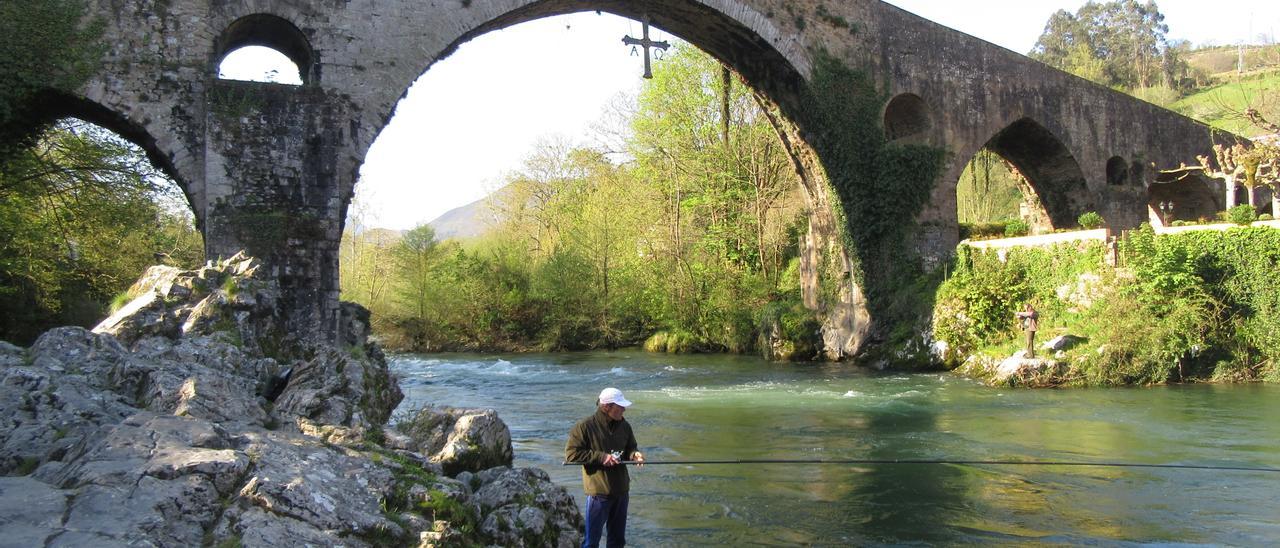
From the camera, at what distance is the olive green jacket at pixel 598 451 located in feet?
19.1

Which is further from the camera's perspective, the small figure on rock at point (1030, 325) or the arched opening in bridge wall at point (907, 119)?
the arched opening in bridge wall at point (907, 119)

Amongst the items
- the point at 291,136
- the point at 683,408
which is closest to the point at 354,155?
the point at 291,136

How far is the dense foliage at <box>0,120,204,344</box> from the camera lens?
44.2ft

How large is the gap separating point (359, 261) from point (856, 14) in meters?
20.0

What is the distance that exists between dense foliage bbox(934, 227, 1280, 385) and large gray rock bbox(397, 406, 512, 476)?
11120 mm

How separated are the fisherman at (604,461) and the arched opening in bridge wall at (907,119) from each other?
55.7 feet

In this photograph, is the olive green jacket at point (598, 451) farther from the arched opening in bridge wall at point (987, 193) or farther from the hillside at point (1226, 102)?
the hillside at point (1226, 102)

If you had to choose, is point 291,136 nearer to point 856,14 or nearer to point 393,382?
point 393,382

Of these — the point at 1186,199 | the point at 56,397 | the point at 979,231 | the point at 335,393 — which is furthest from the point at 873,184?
the point at 56,397

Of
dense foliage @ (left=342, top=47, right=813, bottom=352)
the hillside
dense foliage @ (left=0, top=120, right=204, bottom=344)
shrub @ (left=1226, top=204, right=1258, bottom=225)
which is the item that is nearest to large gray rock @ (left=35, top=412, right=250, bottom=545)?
dense foliage @ (left=0, top=120, right=204, bottom=344)

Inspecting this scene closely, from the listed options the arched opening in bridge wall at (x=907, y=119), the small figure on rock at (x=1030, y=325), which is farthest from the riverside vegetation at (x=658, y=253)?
the small figure on rock at (x=1030, y=325)

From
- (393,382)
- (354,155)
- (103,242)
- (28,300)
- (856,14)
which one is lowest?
(393,382)

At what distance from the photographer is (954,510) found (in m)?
7.63

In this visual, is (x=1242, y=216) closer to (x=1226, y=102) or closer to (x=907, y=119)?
(x=907, y=119)
